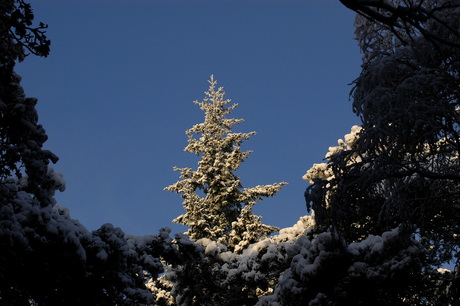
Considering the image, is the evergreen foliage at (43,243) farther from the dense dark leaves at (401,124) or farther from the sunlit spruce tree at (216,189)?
the sunlit spruce tree at (216,189)

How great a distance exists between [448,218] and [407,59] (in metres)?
4.01

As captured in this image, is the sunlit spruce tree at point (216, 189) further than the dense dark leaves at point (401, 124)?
Yes

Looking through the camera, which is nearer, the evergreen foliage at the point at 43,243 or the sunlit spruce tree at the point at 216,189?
the evergreen foliage at the point at 43,243

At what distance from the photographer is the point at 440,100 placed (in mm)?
7105

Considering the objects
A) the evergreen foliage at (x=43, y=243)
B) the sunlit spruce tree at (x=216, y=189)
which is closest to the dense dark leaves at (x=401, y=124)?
the evergreen foliage at (x=43, y=243)

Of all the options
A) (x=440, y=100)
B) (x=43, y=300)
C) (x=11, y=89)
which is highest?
(x=11, y=89)

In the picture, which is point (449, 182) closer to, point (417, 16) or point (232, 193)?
point (417, 16)

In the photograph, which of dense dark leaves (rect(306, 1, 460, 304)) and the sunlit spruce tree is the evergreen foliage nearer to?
dense dark leaves (rect(306, 1, 460, 304))

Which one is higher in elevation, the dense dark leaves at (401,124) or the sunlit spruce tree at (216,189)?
the sunlit spruce tree at (216,189)

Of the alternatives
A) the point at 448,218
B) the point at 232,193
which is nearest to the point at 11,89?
the point at 448,218

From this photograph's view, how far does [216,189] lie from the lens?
23.3m

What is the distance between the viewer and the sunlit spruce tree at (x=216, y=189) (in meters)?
22.2

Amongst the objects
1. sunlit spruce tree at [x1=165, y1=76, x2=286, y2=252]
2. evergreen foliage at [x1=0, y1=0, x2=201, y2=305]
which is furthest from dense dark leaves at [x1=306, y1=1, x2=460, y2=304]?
sunlit spruce tree at [x1=165, y1=76, x2=286, y2=252]

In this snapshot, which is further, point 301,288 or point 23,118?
point 301,288
